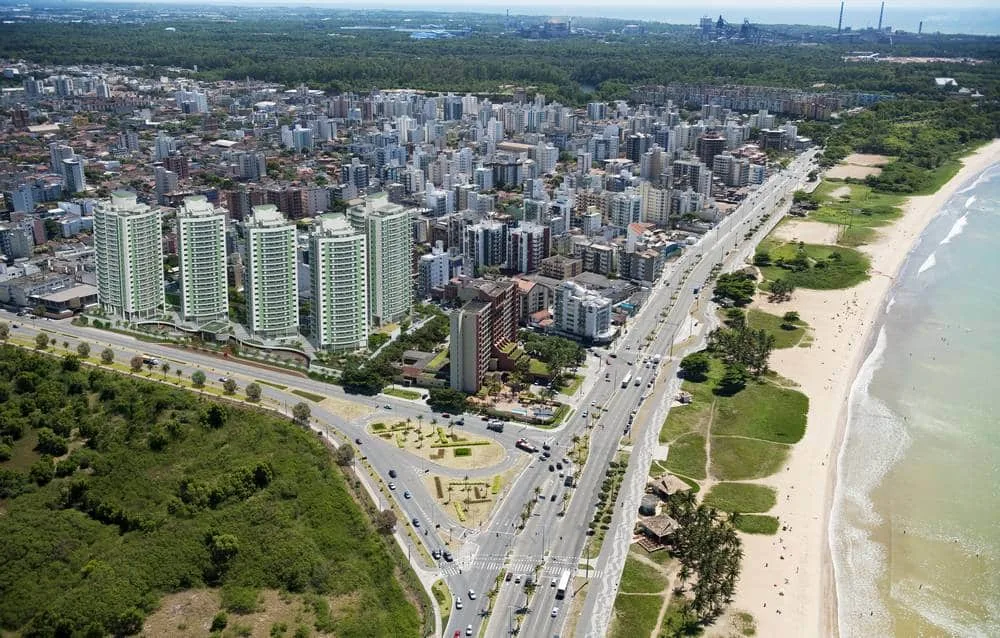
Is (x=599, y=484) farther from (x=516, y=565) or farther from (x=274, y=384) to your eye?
(x=274, y=384)

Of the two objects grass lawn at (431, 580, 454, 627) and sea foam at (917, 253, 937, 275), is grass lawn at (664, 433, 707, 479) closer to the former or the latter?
grass lawn at (431, 580, 454, 627)

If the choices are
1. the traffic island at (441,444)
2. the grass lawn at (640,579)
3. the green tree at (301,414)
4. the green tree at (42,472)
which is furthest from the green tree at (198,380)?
the grass lawn at (640,579)

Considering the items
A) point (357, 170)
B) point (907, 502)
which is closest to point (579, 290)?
point (907, 502)

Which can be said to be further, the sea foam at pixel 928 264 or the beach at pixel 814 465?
the sea foam at pixel 928 264

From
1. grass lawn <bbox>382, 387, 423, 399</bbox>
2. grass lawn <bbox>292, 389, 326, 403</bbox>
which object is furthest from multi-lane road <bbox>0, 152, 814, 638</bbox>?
grass lawn <bbox>382, 387, 423, 399</bbox>

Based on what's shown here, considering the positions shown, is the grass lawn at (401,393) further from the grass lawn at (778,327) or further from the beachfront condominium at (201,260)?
the grass lawn at (778,327)

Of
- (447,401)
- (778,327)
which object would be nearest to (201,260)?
(447,401)
